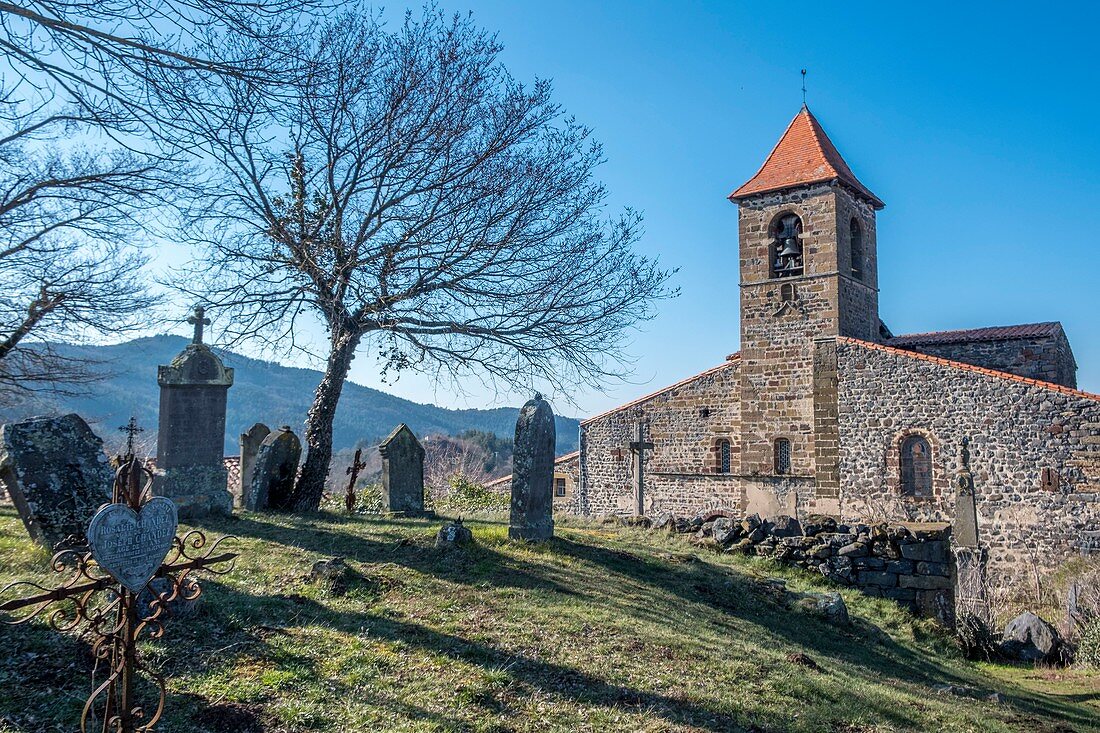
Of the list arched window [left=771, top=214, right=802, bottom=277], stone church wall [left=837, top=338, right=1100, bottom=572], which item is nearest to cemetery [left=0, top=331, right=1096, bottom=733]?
stone church wall [left=837, top=338, right=1100, bottom=572]

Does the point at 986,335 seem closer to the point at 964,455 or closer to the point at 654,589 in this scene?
the point at 964,455

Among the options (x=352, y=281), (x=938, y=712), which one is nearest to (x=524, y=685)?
(x=938, y=712)

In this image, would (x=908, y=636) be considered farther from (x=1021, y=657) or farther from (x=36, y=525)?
(x=36, y=525)

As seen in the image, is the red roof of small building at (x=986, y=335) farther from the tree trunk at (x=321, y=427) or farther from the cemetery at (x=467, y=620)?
the tree trunk at (x=321, y=427)

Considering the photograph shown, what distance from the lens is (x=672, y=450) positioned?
23750 mm

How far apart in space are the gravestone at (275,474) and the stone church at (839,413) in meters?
12.6

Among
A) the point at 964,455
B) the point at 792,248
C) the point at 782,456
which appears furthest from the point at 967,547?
the point at 792,248

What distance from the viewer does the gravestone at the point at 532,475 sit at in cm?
1031

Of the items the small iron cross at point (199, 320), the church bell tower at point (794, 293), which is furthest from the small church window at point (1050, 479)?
the small iron cross at point (199, 320)

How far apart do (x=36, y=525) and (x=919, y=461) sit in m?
18.1

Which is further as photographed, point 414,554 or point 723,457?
point 723,457

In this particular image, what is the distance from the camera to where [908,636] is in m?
11.0

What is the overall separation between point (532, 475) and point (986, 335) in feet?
54.2

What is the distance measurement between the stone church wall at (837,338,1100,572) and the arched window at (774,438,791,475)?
1.75 metres
